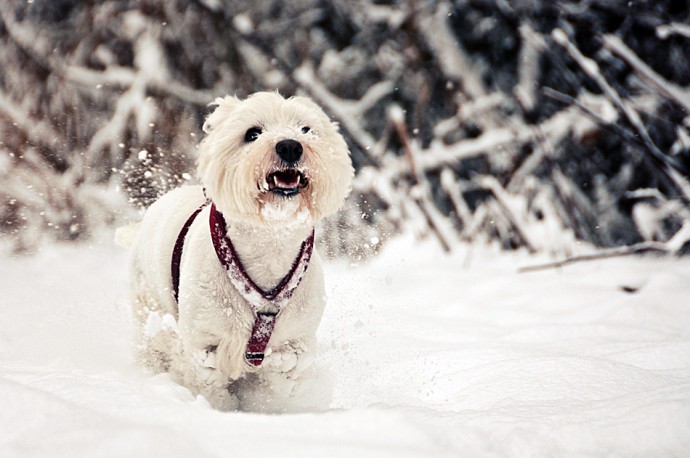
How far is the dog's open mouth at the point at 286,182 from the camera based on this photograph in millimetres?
2162

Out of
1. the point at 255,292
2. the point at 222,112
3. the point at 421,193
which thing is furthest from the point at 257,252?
the point at 421,193

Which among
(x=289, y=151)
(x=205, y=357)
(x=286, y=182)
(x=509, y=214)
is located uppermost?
(x=289, y=151)

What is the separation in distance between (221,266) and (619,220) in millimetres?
4810

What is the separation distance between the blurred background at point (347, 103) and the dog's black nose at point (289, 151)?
3.50m

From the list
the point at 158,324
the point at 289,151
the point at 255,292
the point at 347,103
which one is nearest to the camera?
the point at 289,151

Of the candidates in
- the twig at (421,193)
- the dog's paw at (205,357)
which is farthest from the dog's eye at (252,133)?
the twig at (421,193)

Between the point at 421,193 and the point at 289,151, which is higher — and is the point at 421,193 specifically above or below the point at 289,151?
below

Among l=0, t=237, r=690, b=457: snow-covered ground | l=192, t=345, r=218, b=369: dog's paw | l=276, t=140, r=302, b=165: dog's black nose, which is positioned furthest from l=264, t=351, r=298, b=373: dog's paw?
l=276, t=140, r=302, b=165: dog's black nose

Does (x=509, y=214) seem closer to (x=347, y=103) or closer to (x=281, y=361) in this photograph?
(x=347, y=103)

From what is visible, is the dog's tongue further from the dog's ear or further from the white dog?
the dog's ear

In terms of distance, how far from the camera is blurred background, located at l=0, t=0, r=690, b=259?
18.4 ft

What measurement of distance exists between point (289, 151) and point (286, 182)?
6.0 inches

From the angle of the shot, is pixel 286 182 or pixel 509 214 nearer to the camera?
pixel 286 182

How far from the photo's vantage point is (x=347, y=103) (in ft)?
21.5
